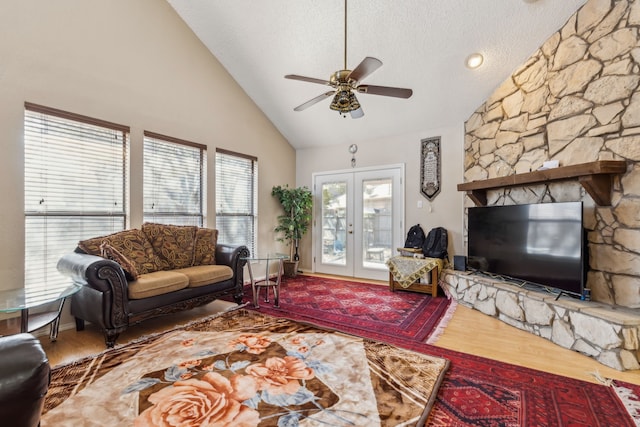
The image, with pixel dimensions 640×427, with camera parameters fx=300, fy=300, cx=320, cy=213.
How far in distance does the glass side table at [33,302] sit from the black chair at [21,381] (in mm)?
1431

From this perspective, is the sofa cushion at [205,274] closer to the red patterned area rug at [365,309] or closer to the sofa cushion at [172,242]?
the sofa cushion at [172,242]

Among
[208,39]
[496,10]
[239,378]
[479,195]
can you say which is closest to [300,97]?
[208,39]

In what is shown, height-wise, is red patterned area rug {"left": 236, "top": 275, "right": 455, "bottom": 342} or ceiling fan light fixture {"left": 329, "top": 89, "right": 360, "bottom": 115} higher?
ceiling fan light fixture {"left": 329, "top": 89, "right": 360, "bottom": 115}

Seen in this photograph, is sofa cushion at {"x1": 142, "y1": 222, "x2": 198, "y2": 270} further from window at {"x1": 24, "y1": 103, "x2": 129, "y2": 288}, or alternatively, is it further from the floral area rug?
the floral area rug

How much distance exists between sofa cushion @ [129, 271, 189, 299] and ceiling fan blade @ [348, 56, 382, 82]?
2573 millimetres

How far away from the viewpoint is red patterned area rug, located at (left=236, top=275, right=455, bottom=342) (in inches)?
120

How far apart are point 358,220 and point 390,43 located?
2836 millimetres

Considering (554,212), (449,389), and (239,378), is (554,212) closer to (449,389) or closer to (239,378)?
(449,389)

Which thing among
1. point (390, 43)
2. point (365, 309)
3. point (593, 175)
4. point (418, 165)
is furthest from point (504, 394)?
point (390, 43)

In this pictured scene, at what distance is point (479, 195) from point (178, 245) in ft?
13.1

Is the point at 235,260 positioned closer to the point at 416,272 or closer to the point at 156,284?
the point at 156,284

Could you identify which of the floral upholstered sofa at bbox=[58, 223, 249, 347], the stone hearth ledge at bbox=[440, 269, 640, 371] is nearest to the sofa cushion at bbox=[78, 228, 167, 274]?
the floral upholstered sofa at bbox=[58, 223, 249, 347]

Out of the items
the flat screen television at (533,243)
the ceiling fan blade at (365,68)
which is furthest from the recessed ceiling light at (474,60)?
the ceiling fan blade at (365,68)

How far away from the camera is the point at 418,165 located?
4938 millimetres
